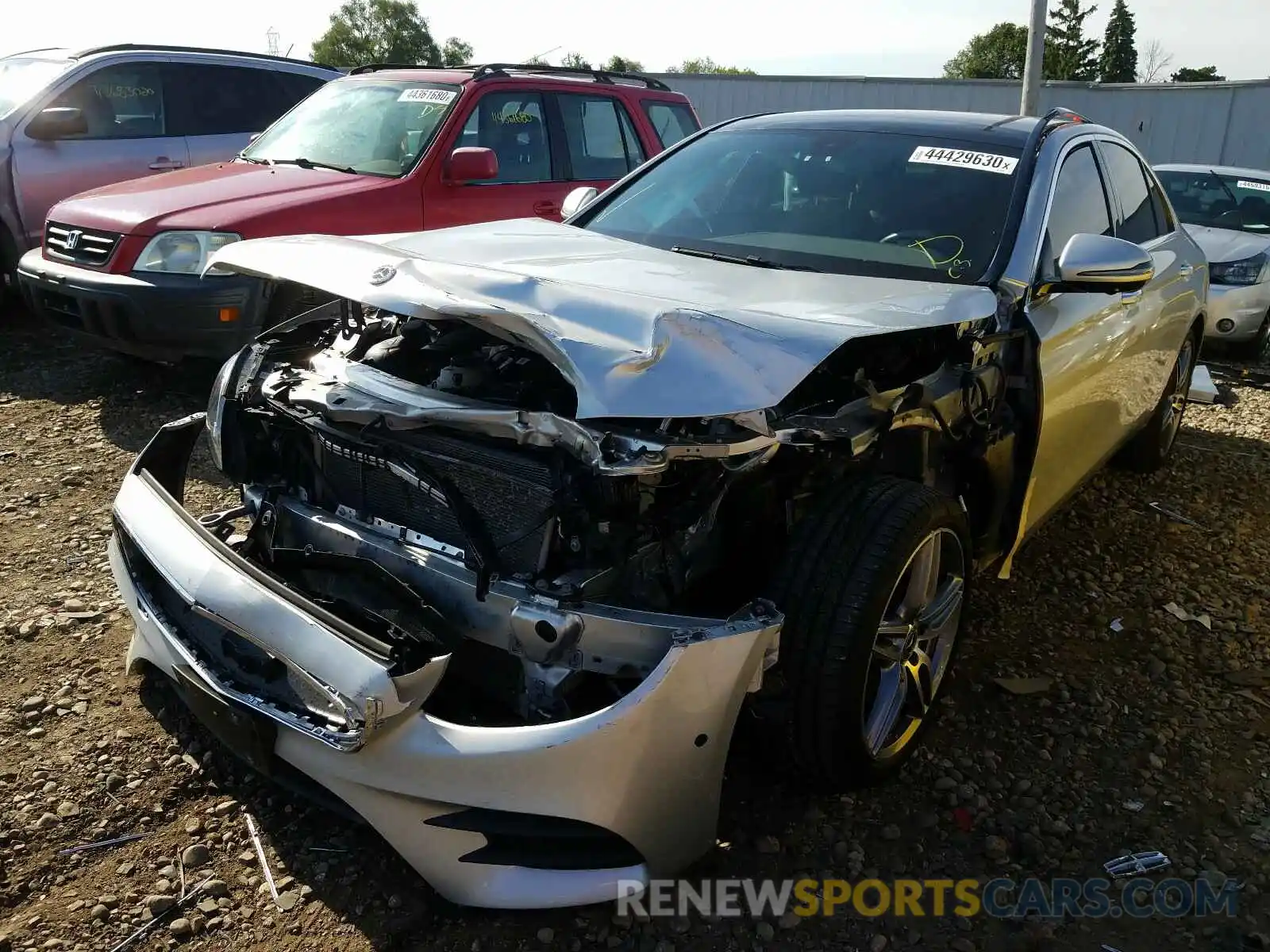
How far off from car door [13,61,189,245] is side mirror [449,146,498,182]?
9.26 feet

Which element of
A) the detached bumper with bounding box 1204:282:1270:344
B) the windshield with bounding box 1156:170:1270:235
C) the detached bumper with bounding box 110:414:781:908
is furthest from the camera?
the windshield with bounding box 1156:170:1270:235

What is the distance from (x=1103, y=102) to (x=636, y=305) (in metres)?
21.2

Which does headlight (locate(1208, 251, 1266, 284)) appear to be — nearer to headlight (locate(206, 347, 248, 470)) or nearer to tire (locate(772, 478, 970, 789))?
Answer: tire (locate(772, 478, 970, 789))

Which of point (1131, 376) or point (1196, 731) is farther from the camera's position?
point (1131, 376)

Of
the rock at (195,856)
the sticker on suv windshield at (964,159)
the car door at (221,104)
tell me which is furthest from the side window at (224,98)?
the rock at (195,856)

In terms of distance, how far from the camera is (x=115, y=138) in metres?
7.33

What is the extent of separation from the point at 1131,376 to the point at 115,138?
6936 mm

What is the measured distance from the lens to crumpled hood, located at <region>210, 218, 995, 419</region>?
209cm

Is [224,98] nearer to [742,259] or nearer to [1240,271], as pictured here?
[742,259]

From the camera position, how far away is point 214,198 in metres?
5.46

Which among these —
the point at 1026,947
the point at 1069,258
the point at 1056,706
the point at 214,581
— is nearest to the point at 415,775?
the point at 214,581

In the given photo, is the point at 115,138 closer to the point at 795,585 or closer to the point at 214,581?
the point at 214,581

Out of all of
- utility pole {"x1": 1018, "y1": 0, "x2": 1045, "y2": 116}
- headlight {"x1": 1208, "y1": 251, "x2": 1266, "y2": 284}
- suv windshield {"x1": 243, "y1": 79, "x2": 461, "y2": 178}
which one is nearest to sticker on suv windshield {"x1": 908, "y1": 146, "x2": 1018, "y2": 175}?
suv windshield {"x1": 243, "y1": 79, "x2": 461, "y2": 178}

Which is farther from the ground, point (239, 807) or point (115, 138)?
point (115, 138)
